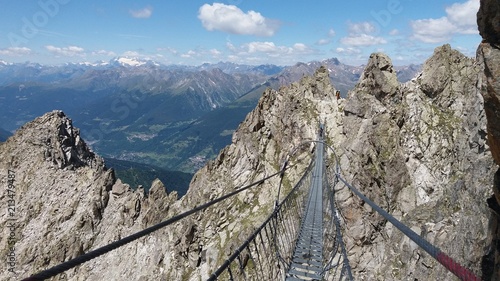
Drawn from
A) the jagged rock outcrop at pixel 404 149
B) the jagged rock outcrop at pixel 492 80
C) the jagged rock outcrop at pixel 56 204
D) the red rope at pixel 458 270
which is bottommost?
the jagged rock outcrop at pixel 56 204

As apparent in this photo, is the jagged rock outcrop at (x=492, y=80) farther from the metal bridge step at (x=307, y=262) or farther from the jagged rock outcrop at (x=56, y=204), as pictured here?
the jagged rock outcrop at (x=56, y=204)

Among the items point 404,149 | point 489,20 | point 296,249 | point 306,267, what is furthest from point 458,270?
point 404,149

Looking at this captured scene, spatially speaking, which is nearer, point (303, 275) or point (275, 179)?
point (303, 275)

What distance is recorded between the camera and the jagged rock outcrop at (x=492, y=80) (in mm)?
4828

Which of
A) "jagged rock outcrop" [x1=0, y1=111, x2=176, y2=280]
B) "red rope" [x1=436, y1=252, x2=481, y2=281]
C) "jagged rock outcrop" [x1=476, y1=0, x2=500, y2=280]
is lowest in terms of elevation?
"jagged rock outcrop" [x1=0, y1=111, x2=176, y2=280]

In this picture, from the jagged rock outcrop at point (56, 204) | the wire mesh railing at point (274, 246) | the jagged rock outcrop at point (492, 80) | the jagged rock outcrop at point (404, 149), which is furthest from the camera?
the jagged rock outcrop at point (56, 204)

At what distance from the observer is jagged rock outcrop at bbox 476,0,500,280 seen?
4.83m

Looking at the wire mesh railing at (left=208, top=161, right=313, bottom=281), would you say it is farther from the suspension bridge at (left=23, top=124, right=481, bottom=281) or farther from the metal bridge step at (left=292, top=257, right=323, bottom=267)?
the metal bridge step at (left=292, top=257, right=323, bottom=267)

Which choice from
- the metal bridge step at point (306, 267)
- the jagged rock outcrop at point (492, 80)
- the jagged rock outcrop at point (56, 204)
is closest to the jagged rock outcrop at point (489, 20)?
the jagged rock outcrop at point (492, 80)

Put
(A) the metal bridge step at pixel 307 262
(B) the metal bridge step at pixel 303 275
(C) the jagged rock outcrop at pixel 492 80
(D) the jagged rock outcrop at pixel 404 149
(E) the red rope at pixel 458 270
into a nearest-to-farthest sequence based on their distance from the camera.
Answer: (E) the red rope at pixel 458 270
(C) the jagged rock outcrop at pixel 492 80
(B) the metal bridge step at pixel 303 275
(A) the metal bridge step at pixel 307 262
(D) the jagged rock outcrop at pixel 404 149

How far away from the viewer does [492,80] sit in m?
4.87

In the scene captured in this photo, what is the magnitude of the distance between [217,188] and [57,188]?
33166 millimetres

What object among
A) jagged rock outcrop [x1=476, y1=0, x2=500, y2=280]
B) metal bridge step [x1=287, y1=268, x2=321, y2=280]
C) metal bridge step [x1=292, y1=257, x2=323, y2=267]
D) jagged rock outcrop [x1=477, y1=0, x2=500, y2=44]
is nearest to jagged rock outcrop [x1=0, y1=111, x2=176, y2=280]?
metal bridge step [x1=292, y1=257, x2=323, y2=267]

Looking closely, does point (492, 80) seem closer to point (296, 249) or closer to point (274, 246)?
point (274, 246)
